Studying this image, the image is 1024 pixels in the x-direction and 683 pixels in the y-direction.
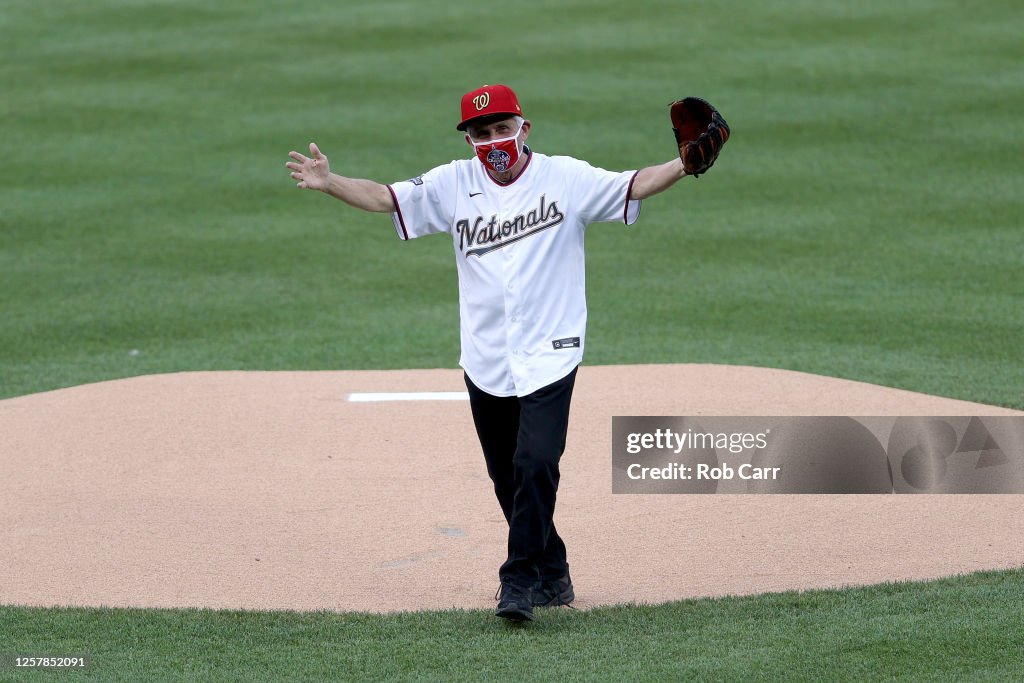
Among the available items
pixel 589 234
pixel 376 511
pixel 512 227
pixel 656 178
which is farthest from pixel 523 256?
pixel 589 234

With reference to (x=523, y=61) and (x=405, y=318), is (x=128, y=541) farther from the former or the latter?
(x=523, y=61)

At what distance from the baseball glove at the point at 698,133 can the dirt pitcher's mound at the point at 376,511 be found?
5.97 feet

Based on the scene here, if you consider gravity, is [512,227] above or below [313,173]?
below

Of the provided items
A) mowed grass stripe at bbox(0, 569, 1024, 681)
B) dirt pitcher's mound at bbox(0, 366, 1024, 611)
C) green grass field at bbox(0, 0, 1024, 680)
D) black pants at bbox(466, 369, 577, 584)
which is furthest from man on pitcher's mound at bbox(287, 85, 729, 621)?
dirt pitcher's mound at bbox(0, 366, 1024, 611)

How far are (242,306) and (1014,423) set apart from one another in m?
6.15

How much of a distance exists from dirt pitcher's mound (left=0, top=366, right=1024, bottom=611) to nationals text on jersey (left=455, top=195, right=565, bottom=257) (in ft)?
4.79

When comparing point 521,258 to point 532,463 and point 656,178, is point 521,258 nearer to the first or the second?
point 656,178

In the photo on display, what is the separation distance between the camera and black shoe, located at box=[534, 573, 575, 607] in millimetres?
5588

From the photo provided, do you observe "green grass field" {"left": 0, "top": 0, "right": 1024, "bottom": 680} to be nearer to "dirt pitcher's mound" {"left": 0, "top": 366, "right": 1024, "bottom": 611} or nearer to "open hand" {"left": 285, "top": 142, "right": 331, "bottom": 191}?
"dirt pitcher's mound" {"left": 0, "top": 366, "right": 1024, "bottom": 611}

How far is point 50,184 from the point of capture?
576 inches

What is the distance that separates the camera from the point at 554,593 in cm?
565

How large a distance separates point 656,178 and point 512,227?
1.90 feet

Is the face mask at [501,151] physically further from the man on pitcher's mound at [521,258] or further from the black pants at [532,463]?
the black pants at [532,463]

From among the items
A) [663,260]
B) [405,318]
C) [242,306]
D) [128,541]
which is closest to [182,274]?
[242,306]
